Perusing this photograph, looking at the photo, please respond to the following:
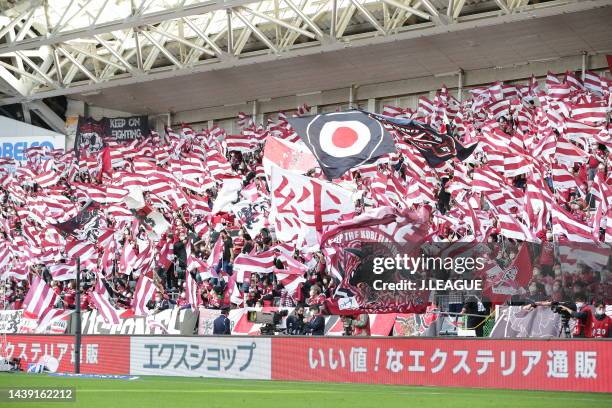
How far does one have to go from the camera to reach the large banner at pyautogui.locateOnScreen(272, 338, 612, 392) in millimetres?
18484

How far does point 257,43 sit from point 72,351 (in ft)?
52.7

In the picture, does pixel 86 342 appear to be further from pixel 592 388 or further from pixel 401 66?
pixel 401 66

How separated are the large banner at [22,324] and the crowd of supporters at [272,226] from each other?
1.44 meters

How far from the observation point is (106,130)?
157 ft

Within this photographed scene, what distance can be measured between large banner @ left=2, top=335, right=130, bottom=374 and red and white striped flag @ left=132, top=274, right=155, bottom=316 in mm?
2035

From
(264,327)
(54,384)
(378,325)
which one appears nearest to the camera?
(54,384)

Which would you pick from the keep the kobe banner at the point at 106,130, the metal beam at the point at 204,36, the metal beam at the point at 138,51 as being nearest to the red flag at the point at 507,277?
the metal beam at the point at 204,36

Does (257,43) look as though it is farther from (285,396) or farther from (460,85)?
(285,396)

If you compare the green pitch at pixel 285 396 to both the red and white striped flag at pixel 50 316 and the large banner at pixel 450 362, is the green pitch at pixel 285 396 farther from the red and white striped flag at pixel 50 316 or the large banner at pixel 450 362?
the red and white striped flag at pixel 50 316

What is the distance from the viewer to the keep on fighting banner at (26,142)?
48.9 m

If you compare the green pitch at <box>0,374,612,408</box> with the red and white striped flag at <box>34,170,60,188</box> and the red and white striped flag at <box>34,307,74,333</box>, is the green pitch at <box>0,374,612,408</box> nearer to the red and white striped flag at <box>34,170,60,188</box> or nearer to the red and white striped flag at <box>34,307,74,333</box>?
the red and white striped flag at <box>34,307,74,333</box>

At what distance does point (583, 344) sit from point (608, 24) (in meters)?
16.0

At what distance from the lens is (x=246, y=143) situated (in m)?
36.8

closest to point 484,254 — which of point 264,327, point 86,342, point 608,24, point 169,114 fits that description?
point 264,327
